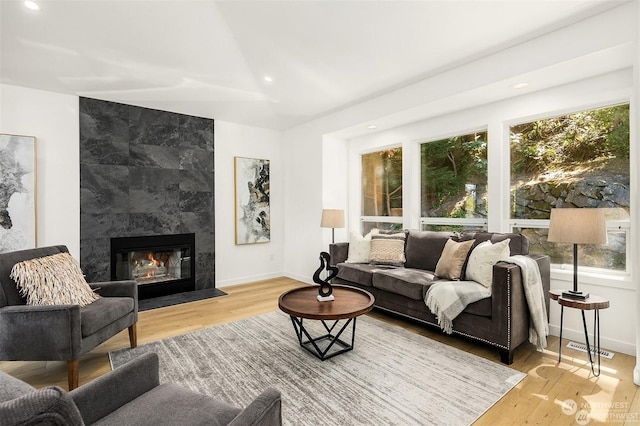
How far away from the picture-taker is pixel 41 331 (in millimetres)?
2145

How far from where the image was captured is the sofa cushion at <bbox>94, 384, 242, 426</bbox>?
116 cm

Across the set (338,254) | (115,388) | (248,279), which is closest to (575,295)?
(338,254)

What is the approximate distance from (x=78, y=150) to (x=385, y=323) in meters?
4.22

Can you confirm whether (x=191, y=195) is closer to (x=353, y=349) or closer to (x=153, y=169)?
(x=153, y=169)

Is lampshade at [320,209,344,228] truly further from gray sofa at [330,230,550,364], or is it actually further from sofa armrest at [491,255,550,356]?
sofa armrest at [491,255,550,356]

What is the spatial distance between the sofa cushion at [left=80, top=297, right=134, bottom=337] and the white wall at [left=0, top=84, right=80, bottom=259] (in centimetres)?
169

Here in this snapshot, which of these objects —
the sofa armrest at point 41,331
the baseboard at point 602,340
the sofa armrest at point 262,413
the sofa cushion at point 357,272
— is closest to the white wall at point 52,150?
the sofa armrest at point 41,331

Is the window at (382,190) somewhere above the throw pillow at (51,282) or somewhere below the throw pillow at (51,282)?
above

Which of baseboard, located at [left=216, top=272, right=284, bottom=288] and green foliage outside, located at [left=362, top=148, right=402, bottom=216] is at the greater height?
green foliage outside, located at [left=362, top=148, right=402, bottom=216]

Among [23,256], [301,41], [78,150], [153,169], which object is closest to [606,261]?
[301,41]

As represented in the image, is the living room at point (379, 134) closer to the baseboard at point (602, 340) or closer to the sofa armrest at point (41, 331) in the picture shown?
the baseboard at point (602, 340)

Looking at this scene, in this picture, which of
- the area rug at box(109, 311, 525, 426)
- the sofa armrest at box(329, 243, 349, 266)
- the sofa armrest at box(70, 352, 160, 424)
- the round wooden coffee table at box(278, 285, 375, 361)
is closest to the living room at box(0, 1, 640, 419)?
the sofa armrest at box(329, 243, 349, 266)

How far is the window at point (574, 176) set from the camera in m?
2.86

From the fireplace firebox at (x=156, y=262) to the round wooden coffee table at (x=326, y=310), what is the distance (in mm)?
2474
